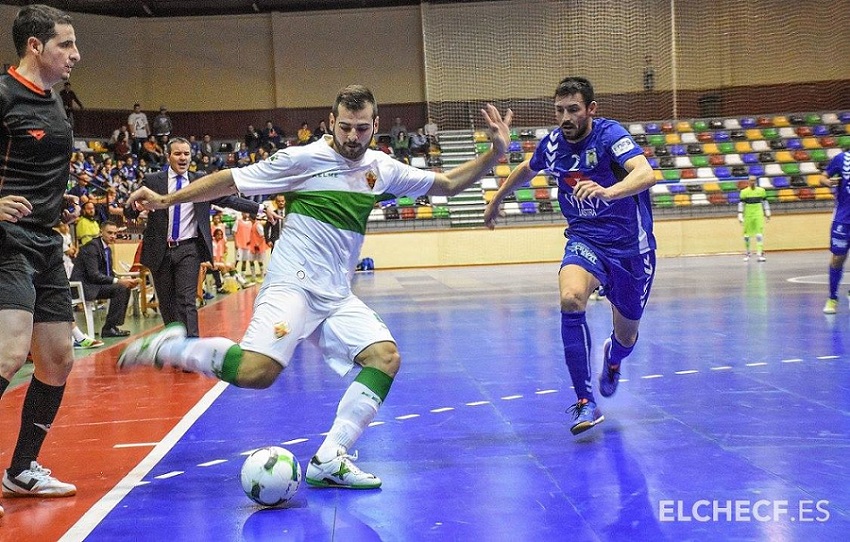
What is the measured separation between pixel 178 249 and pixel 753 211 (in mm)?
20923

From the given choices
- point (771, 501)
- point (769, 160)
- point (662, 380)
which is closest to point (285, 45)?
point (769, 160)

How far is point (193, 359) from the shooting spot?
4.73m

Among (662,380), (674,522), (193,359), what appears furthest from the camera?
(662,380)

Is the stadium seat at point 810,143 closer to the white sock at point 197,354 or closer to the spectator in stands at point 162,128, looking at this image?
the spectator in stands at point 162,128

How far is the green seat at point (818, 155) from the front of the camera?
1308 inches

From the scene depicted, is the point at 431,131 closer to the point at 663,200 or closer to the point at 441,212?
the point at 441,212

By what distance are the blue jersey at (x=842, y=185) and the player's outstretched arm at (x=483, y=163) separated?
A: 7.75m

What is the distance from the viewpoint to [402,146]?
33.1 m

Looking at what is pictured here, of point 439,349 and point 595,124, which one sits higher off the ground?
point 595,124

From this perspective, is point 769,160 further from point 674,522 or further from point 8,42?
point 674,522

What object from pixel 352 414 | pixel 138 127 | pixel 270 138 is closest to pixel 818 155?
pixel 270 138

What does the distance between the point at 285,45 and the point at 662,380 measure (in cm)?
3189

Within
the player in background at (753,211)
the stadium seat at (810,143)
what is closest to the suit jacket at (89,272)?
the player in background at (753,211)

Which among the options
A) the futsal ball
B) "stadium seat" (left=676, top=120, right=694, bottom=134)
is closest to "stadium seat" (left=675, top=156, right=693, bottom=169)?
"stadium seat" (left=676, top=120, right=694, bottom=134)
